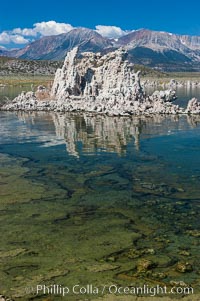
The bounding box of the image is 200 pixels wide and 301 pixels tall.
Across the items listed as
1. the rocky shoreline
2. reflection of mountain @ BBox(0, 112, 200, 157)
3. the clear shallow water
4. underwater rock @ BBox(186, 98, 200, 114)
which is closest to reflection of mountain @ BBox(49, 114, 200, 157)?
reflection of mountain @ BBox(0, 112, 200, 157)

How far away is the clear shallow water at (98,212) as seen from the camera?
50.0 feet

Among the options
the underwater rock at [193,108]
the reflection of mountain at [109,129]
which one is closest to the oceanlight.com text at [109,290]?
the reflection of mountain at [109,129]

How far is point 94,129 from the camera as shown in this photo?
168 feet

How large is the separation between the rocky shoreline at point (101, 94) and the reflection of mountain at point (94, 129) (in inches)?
207

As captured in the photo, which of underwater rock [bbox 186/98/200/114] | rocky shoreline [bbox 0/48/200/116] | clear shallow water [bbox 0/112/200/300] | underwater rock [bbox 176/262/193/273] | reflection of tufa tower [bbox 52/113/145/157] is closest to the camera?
underwater rock [bbox 176/262/193/273]

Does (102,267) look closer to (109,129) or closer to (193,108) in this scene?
(109,129)

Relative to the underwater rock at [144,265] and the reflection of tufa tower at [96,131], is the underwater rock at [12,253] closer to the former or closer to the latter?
the underwater rock at [144,265]

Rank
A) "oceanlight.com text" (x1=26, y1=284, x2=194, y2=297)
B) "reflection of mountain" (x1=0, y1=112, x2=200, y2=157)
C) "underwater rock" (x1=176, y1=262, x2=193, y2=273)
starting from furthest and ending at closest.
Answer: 1. "reflection of mountain" (x1=0, y1=112, x2=200, y2=157)
2. "underwater rock" (x1=176, y1=262, x2=193, y2=273)
3. "oceanlight.com text" (x1=26, y1=284, x2=194, y2=297)

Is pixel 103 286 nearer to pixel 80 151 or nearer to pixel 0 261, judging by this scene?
pixel 0 261

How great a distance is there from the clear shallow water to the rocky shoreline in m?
28.7

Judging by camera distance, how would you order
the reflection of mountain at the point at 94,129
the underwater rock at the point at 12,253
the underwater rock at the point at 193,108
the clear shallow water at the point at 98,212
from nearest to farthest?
the clear shallow water at the point at 98,212
the underwater rock at the point at 12,253
the reflection of mountain at the point at 94,129
the underwater rock at the point at 193,108

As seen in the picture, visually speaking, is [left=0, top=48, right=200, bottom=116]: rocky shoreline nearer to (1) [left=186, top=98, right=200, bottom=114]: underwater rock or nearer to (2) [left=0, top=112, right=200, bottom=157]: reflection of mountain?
(1) [left=186, top=98, right=200, bottom=114]: underwater rock

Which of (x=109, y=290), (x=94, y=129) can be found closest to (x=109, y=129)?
(x=94, y=129)

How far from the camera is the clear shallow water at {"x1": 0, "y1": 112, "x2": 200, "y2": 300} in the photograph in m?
15.2
